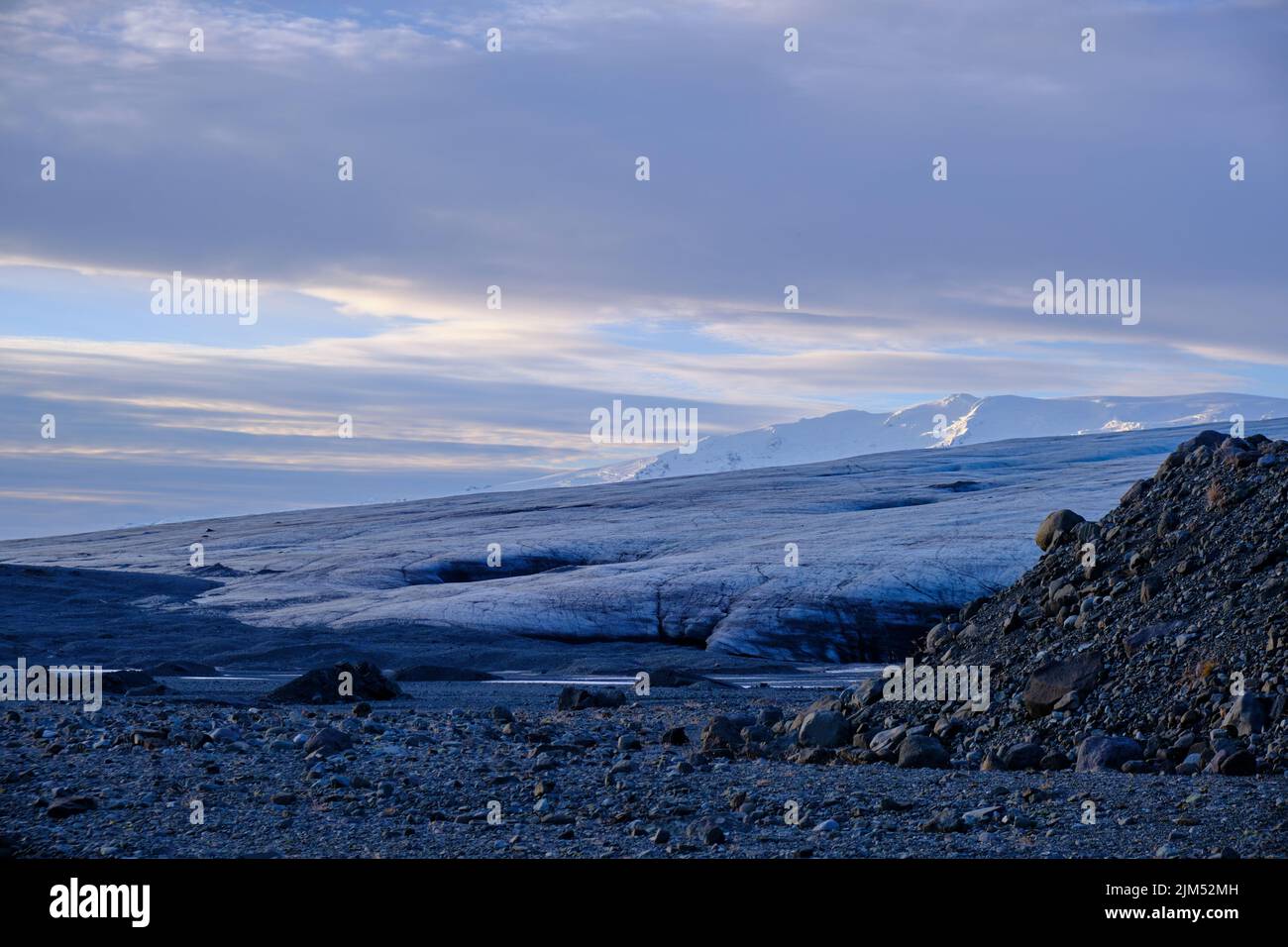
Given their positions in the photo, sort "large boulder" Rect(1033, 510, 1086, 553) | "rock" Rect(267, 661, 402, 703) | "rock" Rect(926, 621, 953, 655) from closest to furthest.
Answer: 1. "rock" Rect(926, 621, 953, 655)
2. "large boulder" Rect(1033, 510, 1086, 553)
3. "rock" Rect(267, 661, 402, 703)

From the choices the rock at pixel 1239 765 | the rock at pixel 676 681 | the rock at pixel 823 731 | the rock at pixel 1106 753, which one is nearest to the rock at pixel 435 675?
the rock at pixel 676 681

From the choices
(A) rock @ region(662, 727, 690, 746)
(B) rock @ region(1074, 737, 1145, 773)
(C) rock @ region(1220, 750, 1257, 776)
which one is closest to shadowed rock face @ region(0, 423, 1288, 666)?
(A) rock @ region(662, 727, 690, 746)

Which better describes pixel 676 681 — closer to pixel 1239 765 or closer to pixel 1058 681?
pixel 1058 681

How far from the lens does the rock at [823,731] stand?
46.0 ft

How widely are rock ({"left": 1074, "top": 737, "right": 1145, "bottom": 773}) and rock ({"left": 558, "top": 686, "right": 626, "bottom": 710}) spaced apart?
882 centimetres

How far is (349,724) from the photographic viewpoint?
50.4 ft

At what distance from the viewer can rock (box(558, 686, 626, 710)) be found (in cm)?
1911

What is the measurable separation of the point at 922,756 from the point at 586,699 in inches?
299

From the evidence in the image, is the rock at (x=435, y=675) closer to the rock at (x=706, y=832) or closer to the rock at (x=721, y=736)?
the rock at (x=721, y=736)

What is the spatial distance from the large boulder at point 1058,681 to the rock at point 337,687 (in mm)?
10950

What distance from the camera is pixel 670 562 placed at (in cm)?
4422

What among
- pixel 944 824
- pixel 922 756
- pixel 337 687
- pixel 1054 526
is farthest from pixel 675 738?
pixel 337 687

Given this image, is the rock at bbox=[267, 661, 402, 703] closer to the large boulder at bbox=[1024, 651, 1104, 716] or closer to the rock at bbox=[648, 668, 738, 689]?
the rock at bbox=[648, 668, 738, 689]

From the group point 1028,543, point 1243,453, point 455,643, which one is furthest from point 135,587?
point 1243,453
